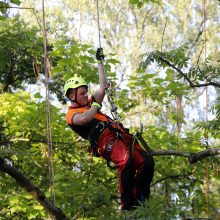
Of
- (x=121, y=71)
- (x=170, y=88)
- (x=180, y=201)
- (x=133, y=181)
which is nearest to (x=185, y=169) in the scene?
(x=170, y=88)

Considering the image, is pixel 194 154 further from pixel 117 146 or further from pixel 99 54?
pixel 99 54

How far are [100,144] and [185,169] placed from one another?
359 centimetres

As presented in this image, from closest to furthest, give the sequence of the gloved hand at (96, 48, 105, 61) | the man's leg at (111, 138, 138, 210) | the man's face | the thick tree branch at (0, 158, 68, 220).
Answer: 1. the thick tree branch at (0, 158, 68, 220)
2. the man's leg at (111, 138, 138, 210)
3. the man's face
4. the gloved hand at (96, 48, 105, 61)

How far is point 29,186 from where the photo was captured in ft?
13.2

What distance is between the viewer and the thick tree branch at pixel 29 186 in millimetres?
3912

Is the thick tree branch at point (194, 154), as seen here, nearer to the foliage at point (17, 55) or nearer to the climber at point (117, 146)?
the climber at point (117, 146)

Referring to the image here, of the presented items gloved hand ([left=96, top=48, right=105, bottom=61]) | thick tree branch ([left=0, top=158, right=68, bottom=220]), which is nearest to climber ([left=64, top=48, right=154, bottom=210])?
gloved hand ([left=96, top=48, right=105, bottom=61])

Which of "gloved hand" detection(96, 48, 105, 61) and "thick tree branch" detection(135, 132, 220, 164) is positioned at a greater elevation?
"gloved hand" detection(96, 48, 105, 61)

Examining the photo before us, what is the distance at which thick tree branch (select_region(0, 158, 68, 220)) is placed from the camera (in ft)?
12.8

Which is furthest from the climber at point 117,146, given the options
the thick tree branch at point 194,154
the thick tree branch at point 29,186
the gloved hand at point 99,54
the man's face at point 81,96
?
the thick tree branch at point 194,154

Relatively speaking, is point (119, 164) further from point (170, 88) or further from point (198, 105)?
point (198, 105)

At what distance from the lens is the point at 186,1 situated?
2234cm

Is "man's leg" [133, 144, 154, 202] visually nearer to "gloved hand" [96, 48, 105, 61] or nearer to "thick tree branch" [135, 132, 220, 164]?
"gloved hand" [96, 48, 105, 61]

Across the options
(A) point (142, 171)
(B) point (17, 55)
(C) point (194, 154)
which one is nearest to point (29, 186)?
(A) point (142, 171)
